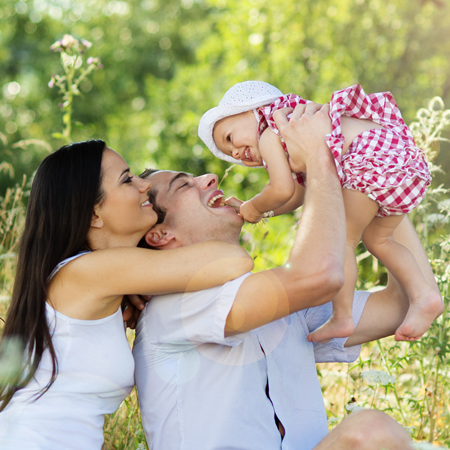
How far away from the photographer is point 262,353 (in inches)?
87.3

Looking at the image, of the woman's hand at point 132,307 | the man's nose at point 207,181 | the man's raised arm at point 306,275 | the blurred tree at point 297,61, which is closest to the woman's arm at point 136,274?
the man's raised arm at point 306,275

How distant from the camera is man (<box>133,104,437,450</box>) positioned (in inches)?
74.0

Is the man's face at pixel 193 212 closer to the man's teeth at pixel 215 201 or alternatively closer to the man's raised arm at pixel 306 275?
the man's teeth at pixel 215 201

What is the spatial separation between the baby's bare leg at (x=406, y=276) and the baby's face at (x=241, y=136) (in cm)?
65

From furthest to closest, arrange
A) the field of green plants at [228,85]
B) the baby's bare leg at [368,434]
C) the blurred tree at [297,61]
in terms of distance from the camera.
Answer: the blurred tree at [297,61] < the field of green plants at [228,85] < the baby's bare leg at [368,434]

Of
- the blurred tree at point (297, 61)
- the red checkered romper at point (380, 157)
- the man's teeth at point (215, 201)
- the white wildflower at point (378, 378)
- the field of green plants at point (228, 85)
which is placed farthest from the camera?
the blurred tree at point (297, 61)

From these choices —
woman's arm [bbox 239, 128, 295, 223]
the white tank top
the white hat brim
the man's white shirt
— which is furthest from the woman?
the white hat brim

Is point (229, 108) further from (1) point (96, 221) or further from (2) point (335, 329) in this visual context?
(2) point (335, 329)

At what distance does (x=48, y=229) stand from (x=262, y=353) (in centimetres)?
98

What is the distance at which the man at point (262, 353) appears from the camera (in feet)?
6.17

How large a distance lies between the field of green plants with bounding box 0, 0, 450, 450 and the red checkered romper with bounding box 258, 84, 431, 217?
41cm

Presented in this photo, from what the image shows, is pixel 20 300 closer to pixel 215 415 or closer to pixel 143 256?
pixel 143 256

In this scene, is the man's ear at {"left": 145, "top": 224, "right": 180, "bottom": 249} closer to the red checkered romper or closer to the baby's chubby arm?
the baby's chubby arm

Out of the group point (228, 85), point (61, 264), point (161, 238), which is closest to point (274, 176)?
point (161, 238)
